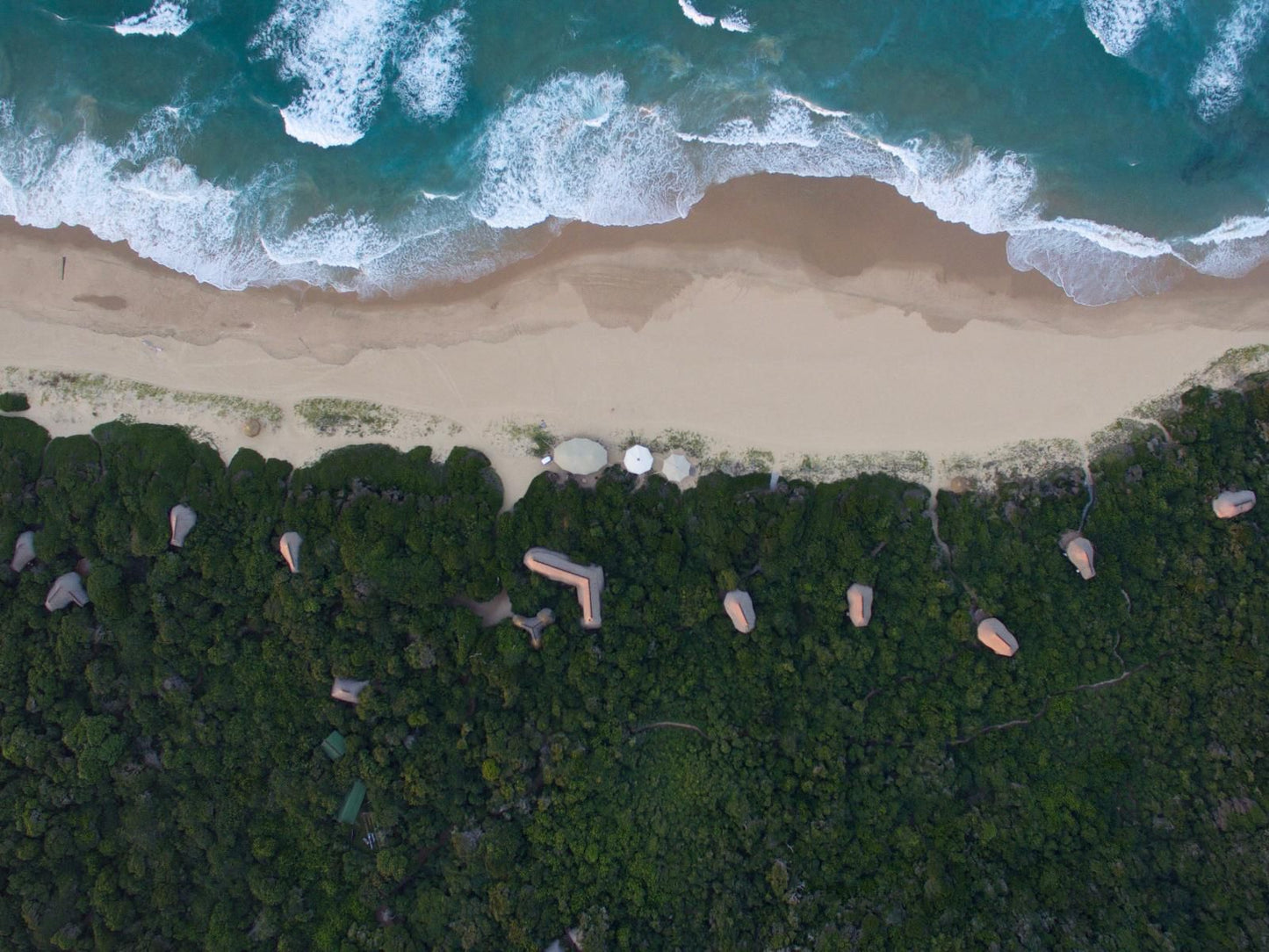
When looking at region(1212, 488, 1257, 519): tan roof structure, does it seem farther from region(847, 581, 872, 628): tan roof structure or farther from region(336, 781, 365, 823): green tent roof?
region(336, 781, 365, 823): green tent roof

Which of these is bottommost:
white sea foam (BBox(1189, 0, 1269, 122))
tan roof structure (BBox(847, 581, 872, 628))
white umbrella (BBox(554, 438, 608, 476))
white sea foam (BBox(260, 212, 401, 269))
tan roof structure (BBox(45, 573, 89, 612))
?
tan roof structure (BBox(45, 573, 89, 612))

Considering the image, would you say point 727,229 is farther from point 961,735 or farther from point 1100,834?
point 1100,834

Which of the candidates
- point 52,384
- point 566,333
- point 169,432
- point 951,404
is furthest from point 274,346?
point 951,404

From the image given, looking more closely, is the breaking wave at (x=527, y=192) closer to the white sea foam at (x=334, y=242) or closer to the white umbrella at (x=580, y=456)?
the white sea foam at (x=334, y=242)

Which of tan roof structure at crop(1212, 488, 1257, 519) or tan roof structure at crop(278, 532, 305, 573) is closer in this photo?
tan roof structure at crop(1212, 488, 1257, 519)

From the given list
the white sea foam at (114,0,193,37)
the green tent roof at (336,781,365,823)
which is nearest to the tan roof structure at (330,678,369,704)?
the green tent roof at (336,781,365,823)

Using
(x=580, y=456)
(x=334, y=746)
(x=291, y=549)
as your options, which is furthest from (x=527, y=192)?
(x=334, y=746)

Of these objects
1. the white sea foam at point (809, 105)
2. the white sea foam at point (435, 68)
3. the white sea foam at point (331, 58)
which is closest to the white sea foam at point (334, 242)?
the white sea foam at point (331, 58)

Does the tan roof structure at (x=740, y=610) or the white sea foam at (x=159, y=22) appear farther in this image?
the white sea foam at (x=159, y=22)
